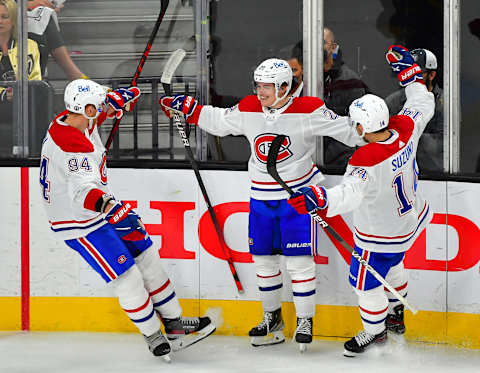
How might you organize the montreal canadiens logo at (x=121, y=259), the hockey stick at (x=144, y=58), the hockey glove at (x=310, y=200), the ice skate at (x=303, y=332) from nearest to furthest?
the hockey glove at (x=310, y=200) < the montreal canadiens logo at (x=121, y=259) < the ice skate at (x=303, y=332) < the hockey stick at (x=144, y=58)

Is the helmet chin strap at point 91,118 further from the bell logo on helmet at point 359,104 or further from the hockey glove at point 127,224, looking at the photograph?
the bell logo on helmet at point 359,104

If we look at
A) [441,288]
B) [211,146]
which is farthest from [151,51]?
[441,288]

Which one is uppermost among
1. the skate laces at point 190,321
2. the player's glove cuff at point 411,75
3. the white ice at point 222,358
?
the player's glove cuff at point 411,75

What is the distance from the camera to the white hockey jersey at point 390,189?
351 cm

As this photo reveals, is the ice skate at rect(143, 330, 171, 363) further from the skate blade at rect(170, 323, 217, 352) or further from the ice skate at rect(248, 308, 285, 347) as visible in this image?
the ice skate at rect(248, 308, 285, 347)

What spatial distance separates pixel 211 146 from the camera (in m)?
4.20

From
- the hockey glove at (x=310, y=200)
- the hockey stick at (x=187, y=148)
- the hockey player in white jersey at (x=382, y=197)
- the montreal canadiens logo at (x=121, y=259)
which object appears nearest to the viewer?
the hockey glove at (x=310, y=200)

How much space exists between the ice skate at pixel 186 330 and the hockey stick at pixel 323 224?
0.73 meters

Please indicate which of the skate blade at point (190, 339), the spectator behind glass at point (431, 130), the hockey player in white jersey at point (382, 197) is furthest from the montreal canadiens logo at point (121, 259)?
the spectator behind glass at point (431, 130)

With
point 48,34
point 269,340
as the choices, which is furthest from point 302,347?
point 48,34

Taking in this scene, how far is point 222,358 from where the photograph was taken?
150 inches

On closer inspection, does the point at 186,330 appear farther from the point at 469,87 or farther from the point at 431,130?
the point at 469,87

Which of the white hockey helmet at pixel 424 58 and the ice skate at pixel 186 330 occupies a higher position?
the white hockey helmet at pixel 424 58

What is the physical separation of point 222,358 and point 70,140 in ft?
3.71
